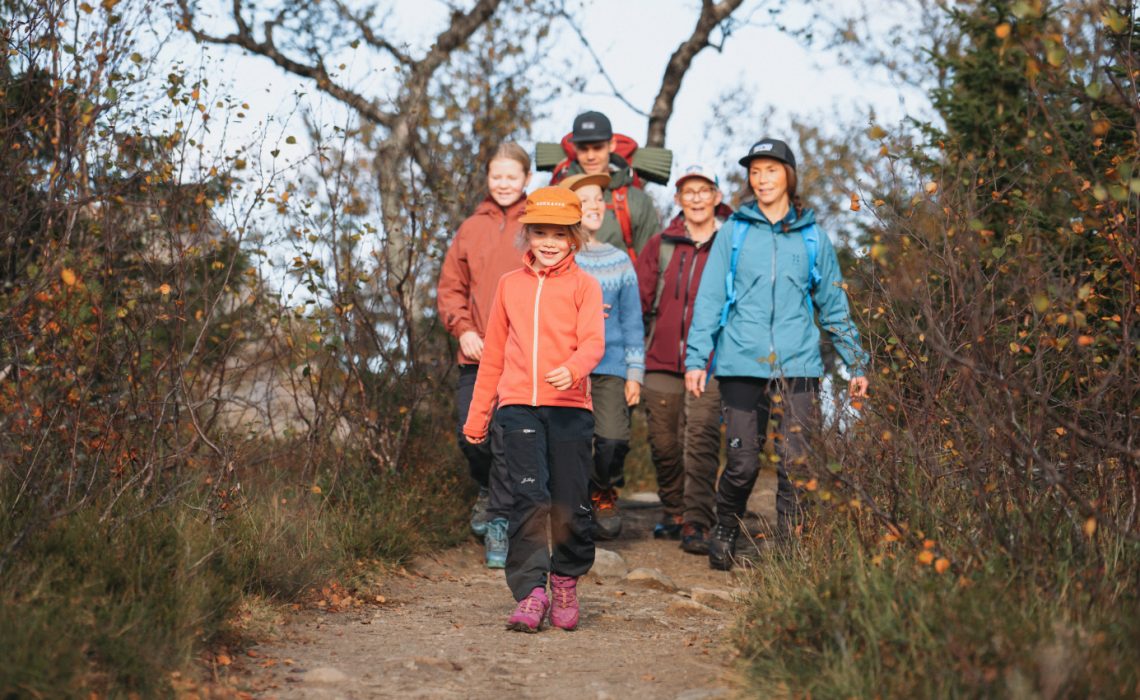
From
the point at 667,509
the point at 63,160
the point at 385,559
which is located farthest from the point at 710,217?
the point at 63,160

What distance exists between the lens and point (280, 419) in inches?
257

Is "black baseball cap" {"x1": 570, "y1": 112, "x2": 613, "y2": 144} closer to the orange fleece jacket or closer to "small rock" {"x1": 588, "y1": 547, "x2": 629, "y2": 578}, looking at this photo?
the orange fleece jacket

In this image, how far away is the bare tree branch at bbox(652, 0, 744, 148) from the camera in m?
12.0

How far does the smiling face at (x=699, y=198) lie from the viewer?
637 cm

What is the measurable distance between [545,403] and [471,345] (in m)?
1.43

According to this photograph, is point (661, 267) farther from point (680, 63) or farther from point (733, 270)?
point (680, 63)

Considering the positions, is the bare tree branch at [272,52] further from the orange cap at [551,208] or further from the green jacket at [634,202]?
the orange cap at [551,208]

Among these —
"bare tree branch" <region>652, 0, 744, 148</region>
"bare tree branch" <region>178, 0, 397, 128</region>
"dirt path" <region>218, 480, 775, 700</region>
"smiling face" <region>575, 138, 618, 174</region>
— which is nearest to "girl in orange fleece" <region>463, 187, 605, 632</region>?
"dirt path" <region>218, 480, 775, 700</region>

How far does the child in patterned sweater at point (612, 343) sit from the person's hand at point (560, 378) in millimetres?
1666

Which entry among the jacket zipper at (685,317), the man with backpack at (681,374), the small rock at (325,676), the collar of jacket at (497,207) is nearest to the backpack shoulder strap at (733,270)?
the man with backpack at (681,374)

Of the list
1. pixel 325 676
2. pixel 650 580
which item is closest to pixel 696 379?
pixel 650 580

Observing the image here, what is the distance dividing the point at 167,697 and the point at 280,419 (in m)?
3.96

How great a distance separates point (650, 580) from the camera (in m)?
5.13

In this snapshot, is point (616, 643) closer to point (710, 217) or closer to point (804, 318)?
point (804, 318)
